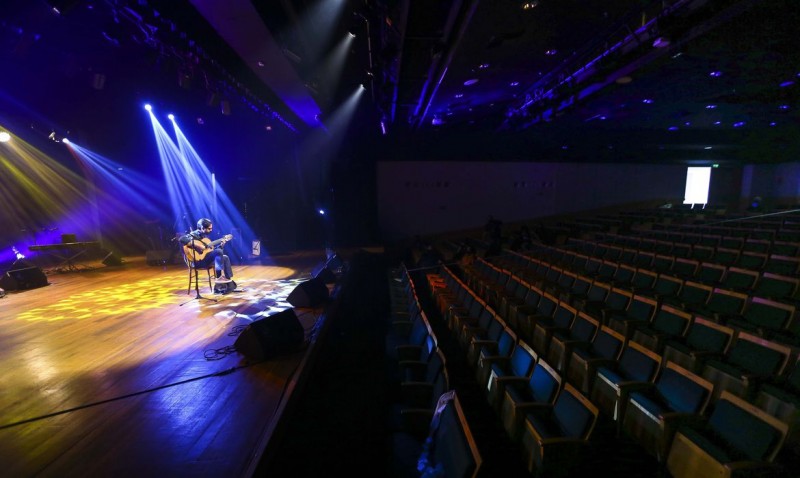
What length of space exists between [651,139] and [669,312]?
8764 mm

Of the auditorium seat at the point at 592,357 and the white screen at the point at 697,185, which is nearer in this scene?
Answer: the auditorium seat at the point at 592,357

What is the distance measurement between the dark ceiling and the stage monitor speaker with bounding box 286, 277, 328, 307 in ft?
8.49

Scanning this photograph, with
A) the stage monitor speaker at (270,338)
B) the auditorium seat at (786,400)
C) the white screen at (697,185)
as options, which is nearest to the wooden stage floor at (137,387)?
the stage monitor speaker at (270,338)

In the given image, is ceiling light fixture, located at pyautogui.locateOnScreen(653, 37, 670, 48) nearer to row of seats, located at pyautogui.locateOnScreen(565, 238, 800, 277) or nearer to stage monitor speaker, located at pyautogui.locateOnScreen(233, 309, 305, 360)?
row of seats, located at pyautogui.locateOnScreen(565, 238, 800, 277)

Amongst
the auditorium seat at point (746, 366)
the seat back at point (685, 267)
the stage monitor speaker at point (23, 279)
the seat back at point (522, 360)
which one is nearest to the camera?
the auditorium seat at point (746, 366)

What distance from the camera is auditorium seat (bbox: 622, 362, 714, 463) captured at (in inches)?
63.9

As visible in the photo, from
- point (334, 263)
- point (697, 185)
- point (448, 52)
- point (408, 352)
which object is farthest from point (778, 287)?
point (697, 185)

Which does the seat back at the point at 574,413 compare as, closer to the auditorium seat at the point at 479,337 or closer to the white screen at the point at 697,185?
the auditorium seat at the point at 479,337

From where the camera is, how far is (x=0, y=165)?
658 centimetres

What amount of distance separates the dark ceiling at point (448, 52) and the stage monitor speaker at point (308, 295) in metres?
2.59

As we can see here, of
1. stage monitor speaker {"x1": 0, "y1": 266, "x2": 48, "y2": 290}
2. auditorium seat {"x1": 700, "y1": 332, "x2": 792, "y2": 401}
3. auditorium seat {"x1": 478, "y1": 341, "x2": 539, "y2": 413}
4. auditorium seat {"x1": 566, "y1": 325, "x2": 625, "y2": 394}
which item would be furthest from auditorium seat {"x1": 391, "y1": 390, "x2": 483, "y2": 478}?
stage monitor speaker {"x1": 0, "y1": 266, "x2": 48, "y2": 290}

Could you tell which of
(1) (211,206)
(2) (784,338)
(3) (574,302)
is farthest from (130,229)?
(2) (784,338)

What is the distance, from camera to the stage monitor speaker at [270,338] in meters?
2.80

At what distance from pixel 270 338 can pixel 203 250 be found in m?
2.37
